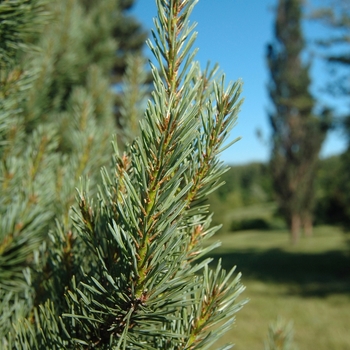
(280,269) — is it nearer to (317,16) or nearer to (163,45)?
(317,16)

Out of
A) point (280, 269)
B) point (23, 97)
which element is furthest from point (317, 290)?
point (23, 97)

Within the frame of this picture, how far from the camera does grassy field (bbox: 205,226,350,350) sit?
29.2ft

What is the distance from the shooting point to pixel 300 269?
1670 centimetres

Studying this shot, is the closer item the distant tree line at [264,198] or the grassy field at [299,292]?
the grassy field at [299,292]

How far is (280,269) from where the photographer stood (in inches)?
667

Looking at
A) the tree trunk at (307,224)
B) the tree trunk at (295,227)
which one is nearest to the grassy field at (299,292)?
the tree trunk at (295,227)

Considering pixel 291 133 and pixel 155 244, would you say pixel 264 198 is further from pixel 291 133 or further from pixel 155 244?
pixel 155 244

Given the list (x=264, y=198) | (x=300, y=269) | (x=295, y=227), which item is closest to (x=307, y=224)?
(x=295, y=227)

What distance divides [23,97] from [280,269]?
17.2 metres

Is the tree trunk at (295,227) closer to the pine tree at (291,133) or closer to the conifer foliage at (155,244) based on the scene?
the pine tree at (291,133)

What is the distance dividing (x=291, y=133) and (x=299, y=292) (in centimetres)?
1167

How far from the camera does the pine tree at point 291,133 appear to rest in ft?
71.1

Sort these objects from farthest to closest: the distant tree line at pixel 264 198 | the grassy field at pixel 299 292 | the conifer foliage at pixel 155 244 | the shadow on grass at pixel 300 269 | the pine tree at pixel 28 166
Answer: the distant tree line at pixel 264 198
the shadow on grass at pixel 300 269
the grassy field at pixel 299 292
the pine tree at pixel 28 166
the conifer foliage at pixel 155 244

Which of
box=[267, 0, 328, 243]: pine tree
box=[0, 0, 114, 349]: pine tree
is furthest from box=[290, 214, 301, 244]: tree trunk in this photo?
box=[0, 0, 114, 349]: pine tree
